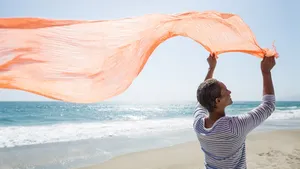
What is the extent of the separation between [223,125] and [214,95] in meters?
0.21

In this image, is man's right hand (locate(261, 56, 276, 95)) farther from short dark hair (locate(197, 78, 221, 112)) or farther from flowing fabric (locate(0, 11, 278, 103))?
short dark hair (locate(197, 78, 221, 112))

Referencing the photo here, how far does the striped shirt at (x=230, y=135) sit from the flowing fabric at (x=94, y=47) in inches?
26.6

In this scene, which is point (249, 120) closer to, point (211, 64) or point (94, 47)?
point (211, 64)

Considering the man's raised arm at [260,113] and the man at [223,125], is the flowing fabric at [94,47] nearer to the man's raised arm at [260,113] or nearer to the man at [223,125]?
the man's raised arm at [260,113]

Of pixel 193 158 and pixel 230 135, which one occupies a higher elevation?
pixel 230 135

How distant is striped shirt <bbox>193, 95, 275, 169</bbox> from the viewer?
2.08 m

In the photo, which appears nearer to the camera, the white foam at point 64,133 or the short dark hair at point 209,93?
the short dark hair at point 209,93

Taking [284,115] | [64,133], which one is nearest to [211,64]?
[64,133]

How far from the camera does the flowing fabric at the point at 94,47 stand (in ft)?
8.41

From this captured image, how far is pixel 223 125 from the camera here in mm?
2102

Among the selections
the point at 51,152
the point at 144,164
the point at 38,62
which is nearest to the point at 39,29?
the point at 38,62

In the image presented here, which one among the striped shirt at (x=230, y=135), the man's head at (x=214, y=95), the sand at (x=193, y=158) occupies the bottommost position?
the sand at (x=193, y=158)

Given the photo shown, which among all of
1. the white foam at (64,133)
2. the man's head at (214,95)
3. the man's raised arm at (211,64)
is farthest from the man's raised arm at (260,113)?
the white foam at (64,133)

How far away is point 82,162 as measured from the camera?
8.41m
